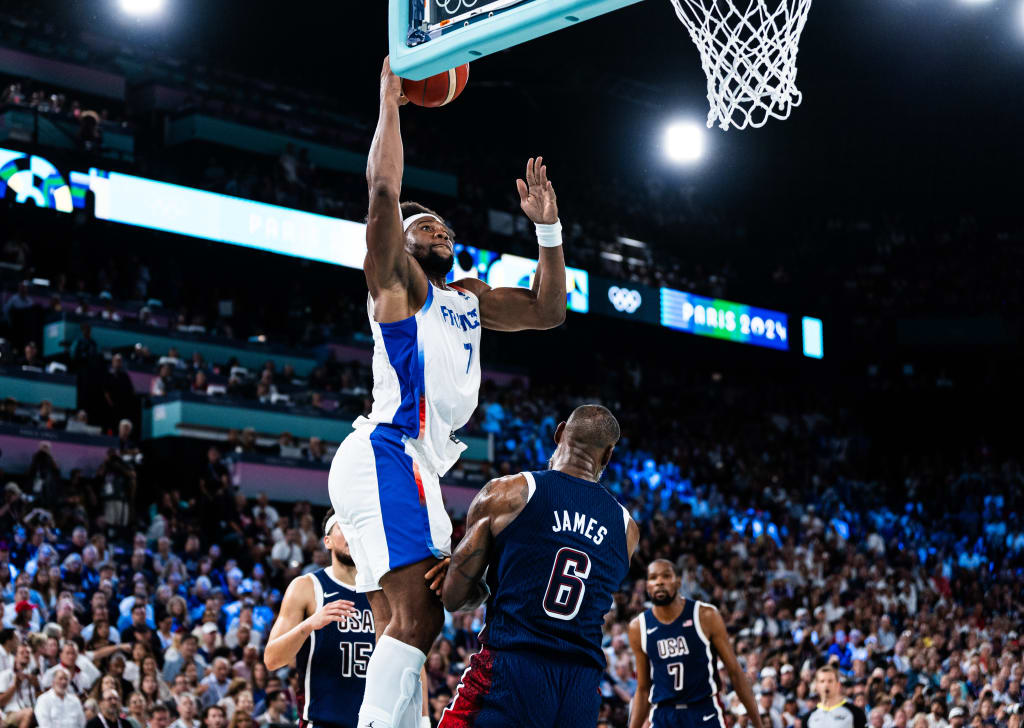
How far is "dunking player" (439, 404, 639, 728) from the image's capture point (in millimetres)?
4715

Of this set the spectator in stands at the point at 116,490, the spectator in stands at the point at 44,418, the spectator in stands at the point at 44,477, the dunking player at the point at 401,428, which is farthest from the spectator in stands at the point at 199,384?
the dunking player at the point at 401,428

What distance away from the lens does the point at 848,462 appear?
30.1m

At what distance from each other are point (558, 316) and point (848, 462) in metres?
26.1

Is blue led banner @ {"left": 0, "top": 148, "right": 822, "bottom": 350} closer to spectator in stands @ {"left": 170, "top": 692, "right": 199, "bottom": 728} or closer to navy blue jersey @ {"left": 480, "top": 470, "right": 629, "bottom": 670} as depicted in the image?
spectator in stands @ {"left": 170, "top": 692, "right": 199, "bottom": 728}

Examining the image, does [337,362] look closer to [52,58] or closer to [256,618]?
[52,58]

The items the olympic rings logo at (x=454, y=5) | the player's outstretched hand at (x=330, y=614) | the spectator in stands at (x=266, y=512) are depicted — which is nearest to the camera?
the olympic rings logo at (x=454, y=5)

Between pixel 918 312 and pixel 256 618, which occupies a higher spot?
pixel 918 312

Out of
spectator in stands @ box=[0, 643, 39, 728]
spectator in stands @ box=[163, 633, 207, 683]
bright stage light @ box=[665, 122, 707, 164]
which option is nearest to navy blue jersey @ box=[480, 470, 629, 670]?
spectator in stands @ box=[0, 643, 39, 728]

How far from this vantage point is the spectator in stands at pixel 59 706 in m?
10.1

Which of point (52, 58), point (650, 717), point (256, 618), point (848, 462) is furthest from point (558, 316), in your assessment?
point (848, 462)

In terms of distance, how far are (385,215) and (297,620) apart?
2.58 meters

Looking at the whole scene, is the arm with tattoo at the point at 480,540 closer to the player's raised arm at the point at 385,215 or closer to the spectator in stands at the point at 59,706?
the player's raised arm at the point at 385,215

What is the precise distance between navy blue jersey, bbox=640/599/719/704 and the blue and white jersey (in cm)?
389

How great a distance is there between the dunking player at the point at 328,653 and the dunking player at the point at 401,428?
4.45ft
